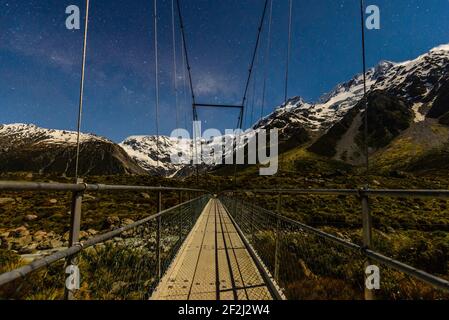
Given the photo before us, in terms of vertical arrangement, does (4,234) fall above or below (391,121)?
below

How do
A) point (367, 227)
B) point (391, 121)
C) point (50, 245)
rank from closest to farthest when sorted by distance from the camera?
point (367, 227), point (50, 245), point (391, 121)

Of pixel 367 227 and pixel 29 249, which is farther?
pixel 29 249

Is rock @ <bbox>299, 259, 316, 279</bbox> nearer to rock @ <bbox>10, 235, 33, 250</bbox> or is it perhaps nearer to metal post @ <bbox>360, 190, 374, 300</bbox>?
metal post @ <bbox>360, 190, 374, 300</bbox>

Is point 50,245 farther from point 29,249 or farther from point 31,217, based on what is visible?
point 31,217

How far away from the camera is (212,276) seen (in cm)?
430

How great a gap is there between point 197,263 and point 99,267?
2682 millimetres

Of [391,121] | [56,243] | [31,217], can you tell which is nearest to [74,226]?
[56,243]

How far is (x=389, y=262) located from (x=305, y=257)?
2.04 metres

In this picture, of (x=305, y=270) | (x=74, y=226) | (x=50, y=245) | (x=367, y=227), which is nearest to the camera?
(x=74, y=226)

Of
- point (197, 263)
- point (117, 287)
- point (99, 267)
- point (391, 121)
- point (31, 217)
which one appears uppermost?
point (391, 121)

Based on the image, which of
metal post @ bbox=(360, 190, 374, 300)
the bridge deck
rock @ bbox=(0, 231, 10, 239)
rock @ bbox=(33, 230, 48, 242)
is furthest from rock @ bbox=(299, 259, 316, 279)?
rock @ bbox=(0, 231, 10, 239)

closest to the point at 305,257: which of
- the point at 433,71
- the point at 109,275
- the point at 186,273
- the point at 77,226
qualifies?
Result: the point at 186,273

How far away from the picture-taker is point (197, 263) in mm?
5031
